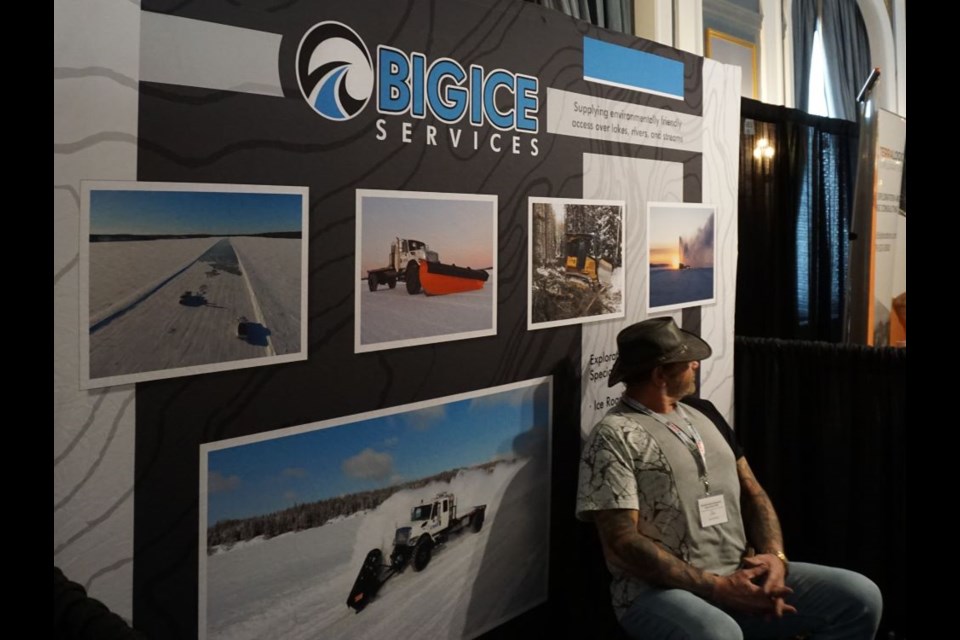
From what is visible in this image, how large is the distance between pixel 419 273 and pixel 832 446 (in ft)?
7.24

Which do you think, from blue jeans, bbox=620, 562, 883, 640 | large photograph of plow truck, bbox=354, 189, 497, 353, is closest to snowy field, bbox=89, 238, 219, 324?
large photograph of plow truck, bbox=354, 189, 497, 353

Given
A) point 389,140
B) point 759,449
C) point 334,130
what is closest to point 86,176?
point 334,130

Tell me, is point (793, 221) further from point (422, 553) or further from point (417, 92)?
point (422, 553)

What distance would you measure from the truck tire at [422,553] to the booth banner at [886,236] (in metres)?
2.78

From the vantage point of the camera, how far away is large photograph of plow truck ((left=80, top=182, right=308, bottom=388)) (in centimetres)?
172

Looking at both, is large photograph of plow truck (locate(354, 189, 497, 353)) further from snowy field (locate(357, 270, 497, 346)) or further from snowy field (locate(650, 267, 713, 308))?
snowy field (locate(650, 267, 713, 308))

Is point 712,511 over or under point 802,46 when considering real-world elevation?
under

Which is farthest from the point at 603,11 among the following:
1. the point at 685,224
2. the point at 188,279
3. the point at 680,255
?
the point at 188,279

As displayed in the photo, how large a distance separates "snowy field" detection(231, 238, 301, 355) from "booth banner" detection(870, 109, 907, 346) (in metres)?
3.17

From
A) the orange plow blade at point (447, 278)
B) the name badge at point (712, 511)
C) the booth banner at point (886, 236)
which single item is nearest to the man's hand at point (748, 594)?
the name badge at point (712, 511)

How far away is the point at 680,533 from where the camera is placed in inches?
102

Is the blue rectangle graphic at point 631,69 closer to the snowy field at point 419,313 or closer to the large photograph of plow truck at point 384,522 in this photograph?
the snowy field at point 419,313

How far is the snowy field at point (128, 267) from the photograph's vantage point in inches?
67.6

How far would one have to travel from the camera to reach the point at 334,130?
7.00 feet
